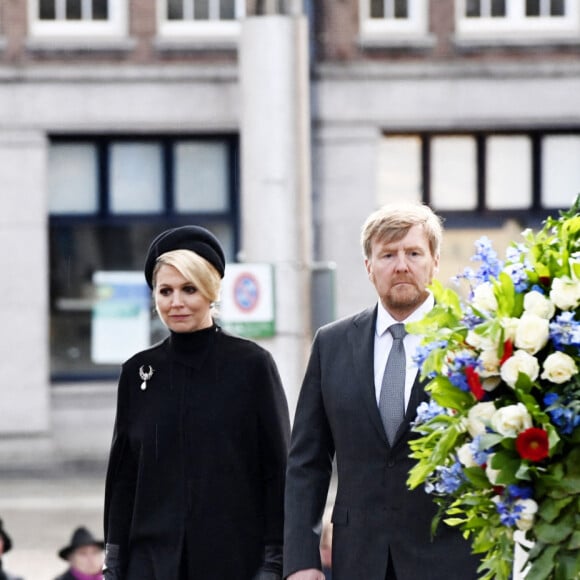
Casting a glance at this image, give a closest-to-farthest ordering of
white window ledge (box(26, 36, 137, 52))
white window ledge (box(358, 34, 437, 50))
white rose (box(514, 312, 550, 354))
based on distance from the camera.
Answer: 1. white rose (box(514, 312, 550, 354))
2. white window ledge (box(26, 36, 137, 52))
3. white window ledge (box(358, 34, 437, 50))

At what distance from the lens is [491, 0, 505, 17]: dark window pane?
18922 mm

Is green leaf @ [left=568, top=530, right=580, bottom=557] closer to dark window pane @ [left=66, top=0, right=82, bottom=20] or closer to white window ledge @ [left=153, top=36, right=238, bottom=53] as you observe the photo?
white window ledge @ [left=153, top=36, right=238, bottom=53]

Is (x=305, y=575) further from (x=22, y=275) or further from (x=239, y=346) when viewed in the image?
(x=22, y=275)

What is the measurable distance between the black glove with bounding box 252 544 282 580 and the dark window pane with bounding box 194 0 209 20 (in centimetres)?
1382

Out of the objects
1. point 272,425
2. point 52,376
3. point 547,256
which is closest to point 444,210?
point 52,376

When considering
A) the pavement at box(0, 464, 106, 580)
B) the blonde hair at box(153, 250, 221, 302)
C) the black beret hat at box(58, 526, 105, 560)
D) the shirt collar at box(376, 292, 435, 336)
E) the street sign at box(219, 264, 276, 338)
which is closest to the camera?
the shirt collar at box(376, 292, 435, 336)

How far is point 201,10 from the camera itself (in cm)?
1877

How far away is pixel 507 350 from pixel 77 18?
1516 centimetres

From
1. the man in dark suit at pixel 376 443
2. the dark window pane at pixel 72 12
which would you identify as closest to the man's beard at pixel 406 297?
the man in dark suit at pixel 376 443

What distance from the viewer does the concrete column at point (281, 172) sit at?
→ 11750mm

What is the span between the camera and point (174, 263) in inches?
213

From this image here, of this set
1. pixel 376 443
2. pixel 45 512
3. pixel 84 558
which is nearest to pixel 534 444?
pixel 376 443

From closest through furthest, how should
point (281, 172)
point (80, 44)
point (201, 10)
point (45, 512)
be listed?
point (281, 172) → point (45, 512) → point (80, 44) → point (201, 10)

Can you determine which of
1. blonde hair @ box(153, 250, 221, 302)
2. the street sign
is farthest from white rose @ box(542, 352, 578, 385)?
the street sign
